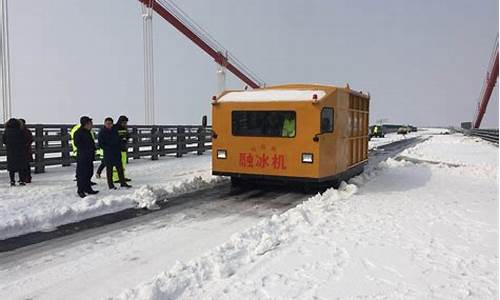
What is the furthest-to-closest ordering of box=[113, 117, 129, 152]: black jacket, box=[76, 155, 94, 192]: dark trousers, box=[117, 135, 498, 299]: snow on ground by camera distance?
box=[113, 117, 129, 152]: black jacket
box=[76, 155, 94, 192]: dark trousers
box=[117, 135, 498, 299]: snow on ground

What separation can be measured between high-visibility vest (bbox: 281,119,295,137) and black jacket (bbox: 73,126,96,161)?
4117 mm

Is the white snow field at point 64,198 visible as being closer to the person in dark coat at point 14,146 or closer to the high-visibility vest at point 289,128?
the person in dark coat at point 14,146

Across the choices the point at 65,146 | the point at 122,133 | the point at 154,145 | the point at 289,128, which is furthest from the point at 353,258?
the point at 154,145

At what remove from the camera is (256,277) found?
14.4 ft

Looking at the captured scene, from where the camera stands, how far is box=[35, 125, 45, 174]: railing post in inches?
498

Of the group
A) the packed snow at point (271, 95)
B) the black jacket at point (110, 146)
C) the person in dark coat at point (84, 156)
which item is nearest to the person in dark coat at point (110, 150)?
the black jacket at point (110, 146)

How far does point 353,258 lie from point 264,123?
573 cm

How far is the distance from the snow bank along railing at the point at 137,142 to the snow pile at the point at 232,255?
837 centimetres

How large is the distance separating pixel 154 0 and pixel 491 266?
46.2m

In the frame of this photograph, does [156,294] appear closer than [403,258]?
Yes

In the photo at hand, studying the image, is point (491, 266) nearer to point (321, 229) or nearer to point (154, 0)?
point (321, 229)

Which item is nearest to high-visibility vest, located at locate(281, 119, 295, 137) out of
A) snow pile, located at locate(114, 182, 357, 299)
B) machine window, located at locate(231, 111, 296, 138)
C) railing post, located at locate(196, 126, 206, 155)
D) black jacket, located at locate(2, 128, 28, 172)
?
machine window, located at locate(231, 111, 296, 138)

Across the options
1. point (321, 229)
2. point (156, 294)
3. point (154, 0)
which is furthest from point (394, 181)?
point (154, 0)

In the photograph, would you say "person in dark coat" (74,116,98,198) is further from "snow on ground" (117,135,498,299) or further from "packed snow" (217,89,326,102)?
"snow on ground" (117,135,498,299)
